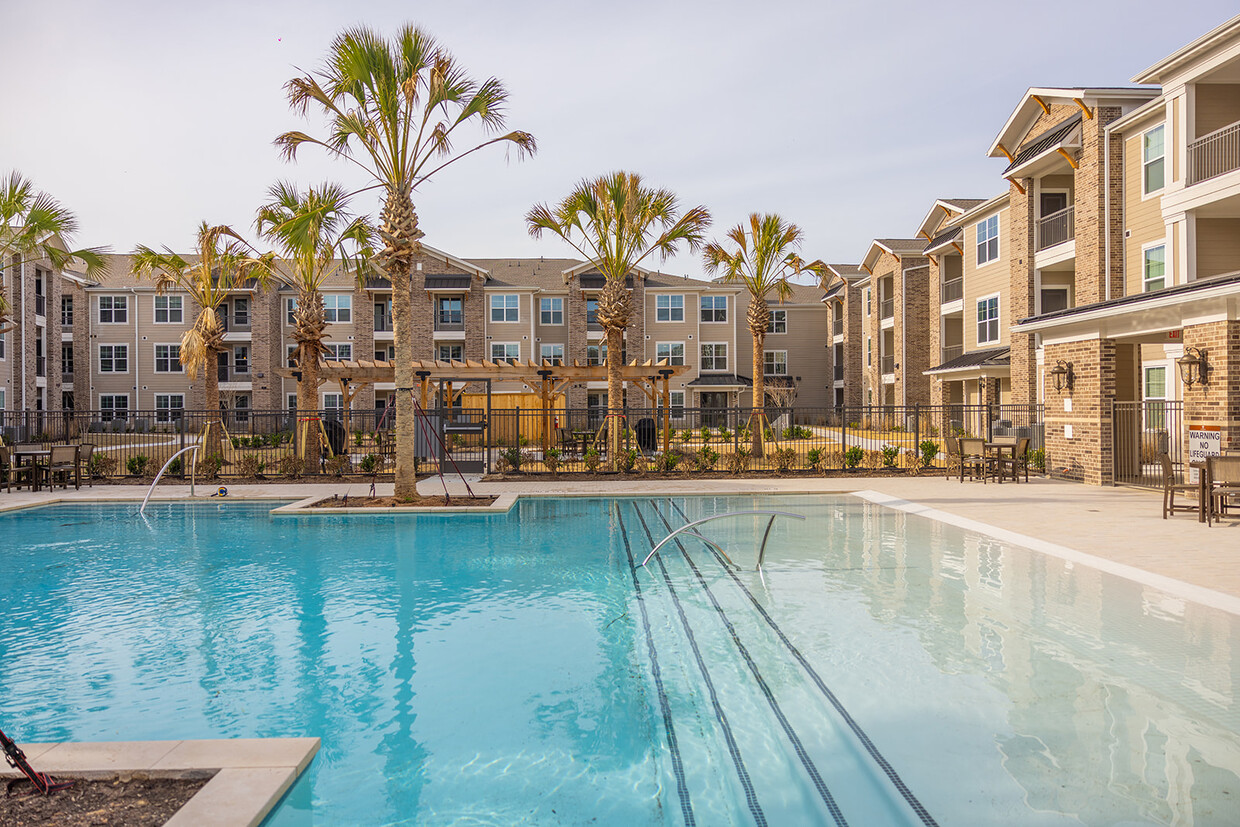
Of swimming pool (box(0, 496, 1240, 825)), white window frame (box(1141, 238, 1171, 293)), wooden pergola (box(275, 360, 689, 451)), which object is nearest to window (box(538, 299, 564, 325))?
wooden pergola (box(275, 360, 689, 451))

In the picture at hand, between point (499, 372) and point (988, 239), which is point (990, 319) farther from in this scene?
point (499, 372)

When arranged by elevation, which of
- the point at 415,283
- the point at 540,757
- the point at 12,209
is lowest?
the point at 540,757

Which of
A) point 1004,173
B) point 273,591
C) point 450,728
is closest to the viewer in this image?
point 450,728

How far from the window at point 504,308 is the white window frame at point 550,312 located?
5.24ft

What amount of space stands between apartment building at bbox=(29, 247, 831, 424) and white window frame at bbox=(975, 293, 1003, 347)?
13.8m

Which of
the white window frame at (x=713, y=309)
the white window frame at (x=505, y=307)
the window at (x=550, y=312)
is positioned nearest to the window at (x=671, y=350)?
the white window frame at (x=713, y=309)

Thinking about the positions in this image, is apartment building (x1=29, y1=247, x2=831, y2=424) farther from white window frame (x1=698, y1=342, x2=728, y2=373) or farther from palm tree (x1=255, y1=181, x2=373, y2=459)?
palm tree (x1=255, y1=181, x2=373, y2=459)

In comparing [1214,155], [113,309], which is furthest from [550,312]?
[1214,155]

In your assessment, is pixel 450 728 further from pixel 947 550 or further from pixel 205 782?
pixel 947 550

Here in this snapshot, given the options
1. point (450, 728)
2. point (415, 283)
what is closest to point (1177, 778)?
point (450, 728)

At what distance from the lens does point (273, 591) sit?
8.70 metres

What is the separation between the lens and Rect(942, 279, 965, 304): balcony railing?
35375mm

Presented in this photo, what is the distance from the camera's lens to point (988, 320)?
31.4 metres

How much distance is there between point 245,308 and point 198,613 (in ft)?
141
